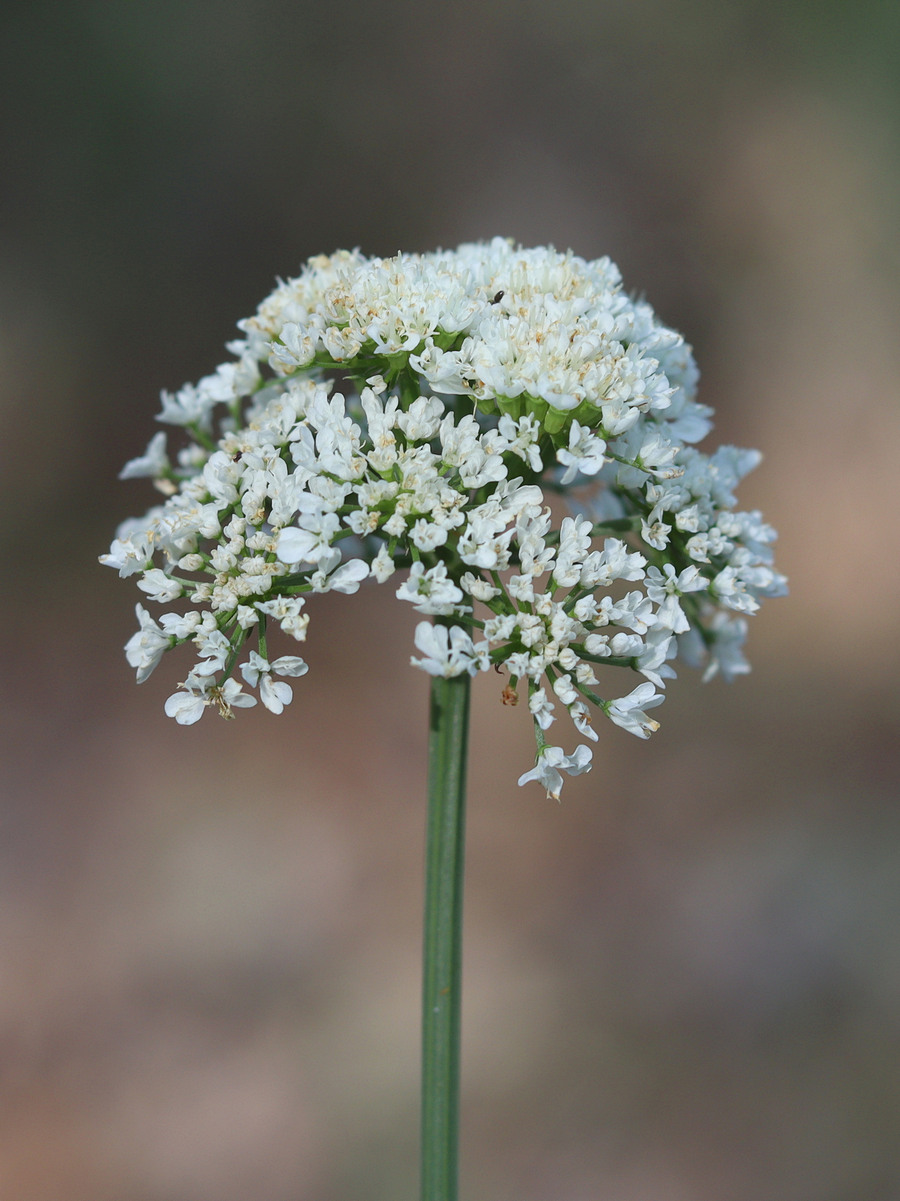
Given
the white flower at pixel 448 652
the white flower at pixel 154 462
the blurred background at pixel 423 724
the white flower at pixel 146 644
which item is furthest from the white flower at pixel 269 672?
the blurred background at pixel 423 724

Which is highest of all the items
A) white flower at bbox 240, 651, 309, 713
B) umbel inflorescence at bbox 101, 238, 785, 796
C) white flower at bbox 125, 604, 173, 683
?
umbel inflorescence at bbox 101, 238, 785, 796

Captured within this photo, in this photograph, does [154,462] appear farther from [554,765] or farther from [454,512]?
[554,765]

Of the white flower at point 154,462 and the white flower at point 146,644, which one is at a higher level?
the white flower at point 154,462

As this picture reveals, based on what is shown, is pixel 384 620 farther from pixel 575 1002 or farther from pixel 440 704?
pixel 440 704

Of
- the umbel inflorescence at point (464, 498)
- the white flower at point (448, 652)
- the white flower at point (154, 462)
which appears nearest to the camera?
the white flower at point (448, 652)

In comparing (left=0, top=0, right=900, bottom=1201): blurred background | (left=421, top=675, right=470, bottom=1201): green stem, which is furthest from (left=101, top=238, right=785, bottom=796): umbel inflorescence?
(left=0, top=0, right=900, bottom=1201): blurred background

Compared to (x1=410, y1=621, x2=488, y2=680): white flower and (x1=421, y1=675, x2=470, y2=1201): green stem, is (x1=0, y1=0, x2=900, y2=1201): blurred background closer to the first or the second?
(x1=421, y1=675, x2=470, y2=1201): green stem

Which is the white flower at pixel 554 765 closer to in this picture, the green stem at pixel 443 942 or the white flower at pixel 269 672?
the green stem at pixel 443 942
